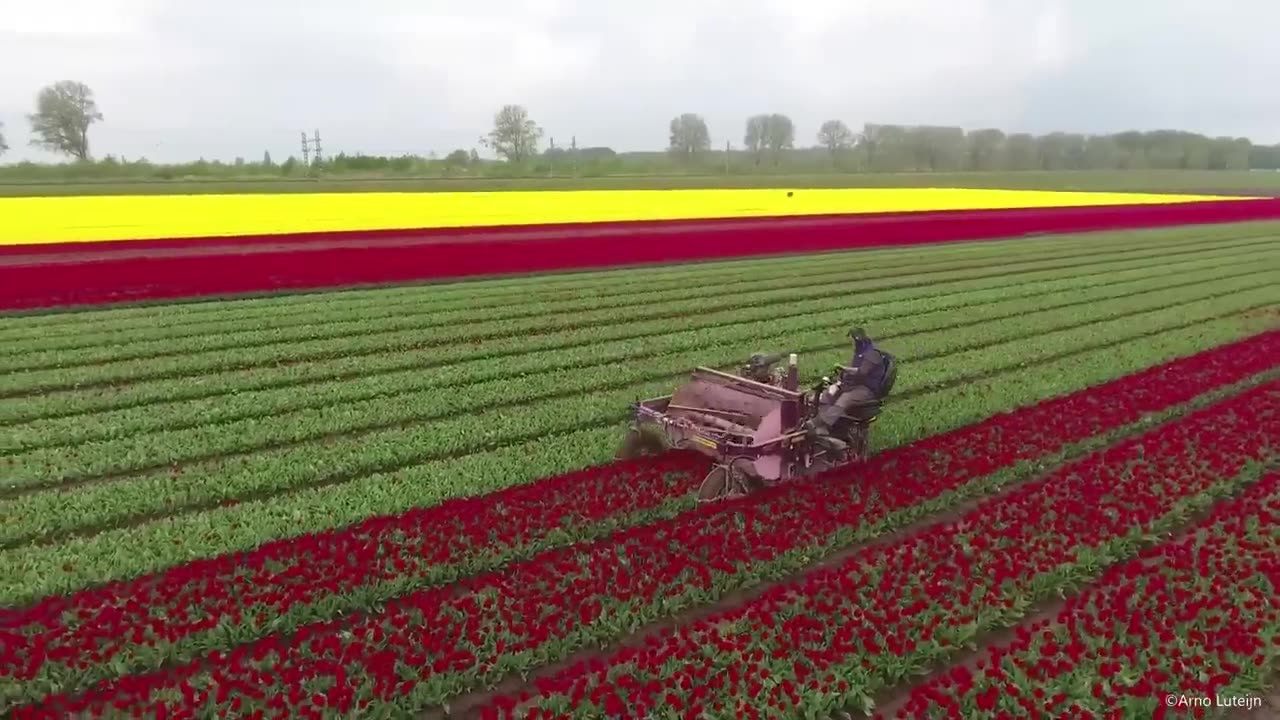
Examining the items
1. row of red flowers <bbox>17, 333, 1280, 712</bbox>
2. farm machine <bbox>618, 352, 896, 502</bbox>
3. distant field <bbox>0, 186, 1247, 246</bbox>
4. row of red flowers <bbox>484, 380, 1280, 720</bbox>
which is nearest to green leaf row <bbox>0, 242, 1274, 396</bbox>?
farm machine <bbox>618, 352, 896, 502</bbox>

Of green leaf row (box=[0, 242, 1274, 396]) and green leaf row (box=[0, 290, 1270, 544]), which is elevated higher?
green leaf row (box=[0, 242, 1274, 396])

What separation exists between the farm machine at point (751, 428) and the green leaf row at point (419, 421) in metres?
2.14

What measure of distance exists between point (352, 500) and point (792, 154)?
407 ft

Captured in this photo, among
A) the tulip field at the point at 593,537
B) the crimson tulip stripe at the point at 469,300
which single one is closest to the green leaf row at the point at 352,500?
the tulip field at the point at 593,537

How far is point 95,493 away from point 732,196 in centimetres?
5459

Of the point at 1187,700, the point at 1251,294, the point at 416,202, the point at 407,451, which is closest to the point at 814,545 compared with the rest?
the point at 1187,700

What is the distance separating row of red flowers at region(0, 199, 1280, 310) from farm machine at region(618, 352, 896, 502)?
51.5 ft

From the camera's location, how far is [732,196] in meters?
62.1

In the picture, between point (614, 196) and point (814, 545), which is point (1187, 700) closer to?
point (814, 545)

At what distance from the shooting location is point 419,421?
43.9ft

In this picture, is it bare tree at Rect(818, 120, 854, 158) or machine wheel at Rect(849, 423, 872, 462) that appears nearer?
machine wheel at Rect(849, 423, 872, 462)

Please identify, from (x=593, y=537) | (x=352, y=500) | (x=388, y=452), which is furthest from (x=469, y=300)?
(x=593, y=537)

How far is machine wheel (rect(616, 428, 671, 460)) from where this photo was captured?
1141 cm

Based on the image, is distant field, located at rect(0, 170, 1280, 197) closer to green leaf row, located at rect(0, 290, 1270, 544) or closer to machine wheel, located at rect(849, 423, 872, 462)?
green leaf row, located at rect(0, 290, 1270, 544)
